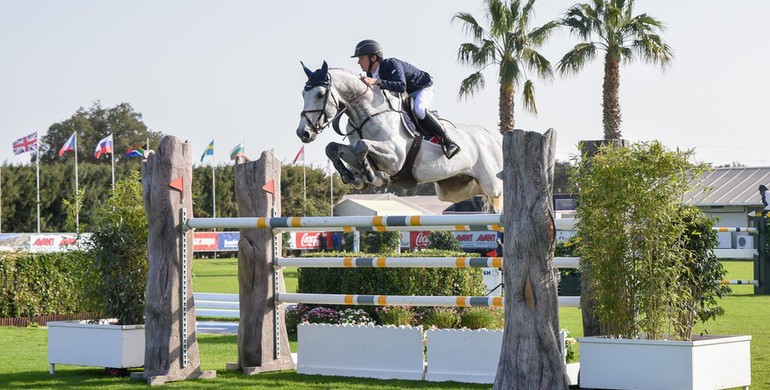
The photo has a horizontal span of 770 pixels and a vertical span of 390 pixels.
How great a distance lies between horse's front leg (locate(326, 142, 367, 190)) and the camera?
625 centimetres

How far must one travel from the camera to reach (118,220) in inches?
315

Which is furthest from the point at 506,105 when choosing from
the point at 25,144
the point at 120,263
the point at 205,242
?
the point at 25,144

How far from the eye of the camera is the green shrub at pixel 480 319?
32.8 ft

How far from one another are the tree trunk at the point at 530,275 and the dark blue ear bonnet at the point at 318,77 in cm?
122

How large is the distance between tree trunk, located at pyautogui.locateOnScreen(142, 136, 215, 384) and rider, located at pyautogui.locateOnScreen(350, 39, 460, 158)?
5.93ft

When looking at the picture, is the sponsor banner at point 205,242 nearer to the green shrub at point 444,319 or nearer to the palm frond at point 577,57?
the palm frond at point 577,57

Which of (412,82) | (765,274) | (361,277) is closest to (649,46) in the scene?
(765,274)

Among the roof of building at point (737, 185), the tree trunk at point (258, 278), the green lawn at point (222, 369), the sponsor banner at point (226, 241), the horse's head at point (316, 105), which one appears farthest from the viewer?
the roof of building at point (737, 185)

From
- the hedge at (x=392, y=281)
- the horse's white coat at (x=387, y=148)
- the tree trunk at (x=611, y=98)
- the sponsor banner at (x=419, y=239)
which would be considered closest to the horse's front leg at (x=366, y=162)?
the horse's white coat at (x=387, y=148)

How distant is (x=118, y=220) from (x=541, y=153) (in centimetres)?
371

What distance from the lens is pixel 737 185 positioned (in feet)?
150

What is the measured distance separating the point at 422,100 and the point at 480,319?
376cm

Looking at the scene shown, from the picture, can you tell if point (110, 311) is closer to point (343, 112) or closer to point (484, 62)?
point (343, 112)

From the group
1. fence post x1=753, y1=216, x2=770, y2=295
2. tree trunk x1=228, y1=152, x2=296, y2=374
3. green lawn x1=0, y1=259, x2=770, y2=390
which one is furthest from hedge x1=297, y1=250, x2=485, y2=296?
fence post x1=753, y1=216, x2=770, y2=295
